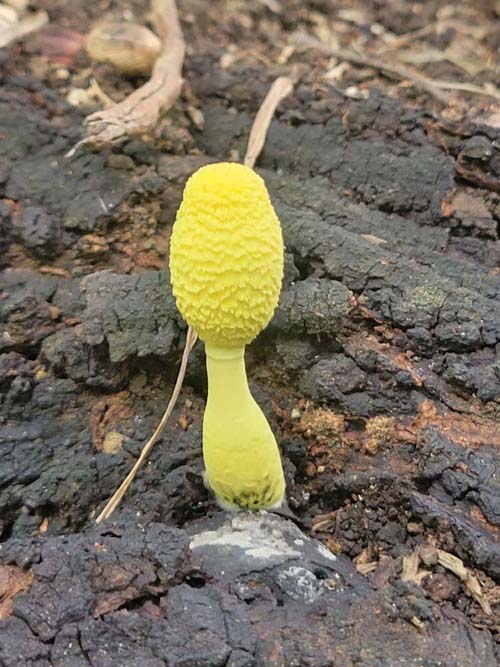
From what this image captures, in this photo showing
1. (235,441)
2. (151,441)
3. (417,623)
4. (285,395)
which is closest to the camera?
(417,623)

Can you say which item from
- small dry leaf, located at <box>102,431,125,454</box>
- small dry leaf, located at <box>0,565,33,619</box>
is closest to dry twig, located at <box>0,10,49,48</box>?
small dry leaf, located at <box>102,431,125,454</box>

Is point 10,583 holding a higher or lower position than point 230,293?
lower

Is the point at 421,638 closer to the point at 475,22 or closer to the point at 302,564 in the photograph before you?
the point at 302,564

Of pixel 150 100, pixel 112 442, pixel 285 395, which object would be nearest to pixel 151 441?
pixel 112 442

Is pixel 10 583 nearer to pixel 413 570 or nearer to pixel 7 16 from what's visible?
pixel 413 570

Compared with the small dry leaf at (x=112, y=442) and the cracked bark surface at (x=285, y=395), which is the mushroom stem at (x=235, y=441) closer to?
the cracked bark surface at (x=285, y=395)

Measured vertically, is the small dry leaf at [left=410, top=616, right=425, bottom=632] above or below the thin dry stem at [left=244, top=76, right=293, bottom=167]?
below

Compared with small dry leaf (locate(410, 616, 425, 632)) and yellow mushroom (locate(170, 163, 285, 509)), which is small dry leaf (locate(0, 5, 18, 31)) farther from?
small dry leaf (locate(410, 616, 425, 632))
